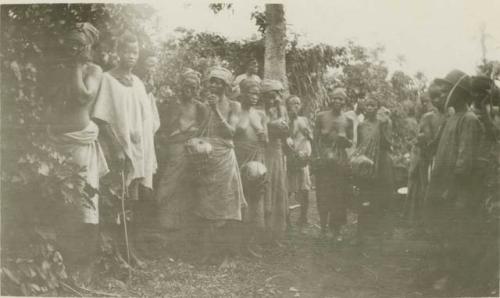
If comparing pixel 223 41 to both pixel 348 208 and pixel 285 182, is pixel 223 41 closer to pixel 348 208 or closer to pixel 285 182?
pixel 285 182

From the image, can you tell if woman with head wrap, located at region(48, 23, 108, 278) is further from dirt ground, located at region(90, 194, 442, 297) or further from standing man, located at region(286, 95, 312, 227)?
standing man, located at region(286, 95, 312, 227)

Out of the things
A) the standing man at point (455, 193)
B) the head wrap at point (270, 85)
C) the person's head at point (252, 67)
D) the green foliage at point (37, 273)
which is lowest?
the green foliage at point (37, 273)

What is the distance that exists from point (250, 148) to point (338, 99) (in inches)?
35.1

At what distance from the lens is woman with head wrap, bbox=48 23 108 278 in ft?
18.9

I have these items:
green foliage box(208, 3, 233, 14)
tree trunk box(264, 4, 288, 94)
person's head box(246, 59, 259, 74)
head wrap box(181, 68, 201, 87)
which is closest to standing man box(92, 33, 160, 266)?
head wrap box(181, 68, 201, 87)

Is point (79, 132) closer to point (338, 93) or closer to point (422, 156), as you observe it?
point (338, 93)

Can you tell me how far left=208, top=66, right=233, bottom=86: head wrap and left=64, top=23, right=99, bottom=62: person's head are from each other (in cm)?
106

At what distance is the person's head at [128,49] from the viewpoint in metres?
5.81

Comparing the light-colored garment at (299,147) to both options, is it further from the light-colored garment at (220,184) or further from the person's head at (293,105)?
the light-colored garment at (220,184)

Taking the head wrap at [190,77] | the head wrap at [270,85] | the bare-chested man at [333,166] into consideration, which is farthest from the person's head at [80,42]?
the bare-chested man at [333,166]

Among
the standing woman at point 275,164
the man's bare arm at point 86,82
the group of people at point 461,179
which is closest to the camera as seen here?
the man's bare arm at point 86,82

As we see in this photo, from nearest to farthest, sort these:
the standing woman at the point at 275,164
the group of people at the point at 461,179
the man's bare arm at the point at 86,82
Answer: the man's bare arm at the point at 86,82 → the group of people at the point at 461,179 → the standing woman at the point at 275,164

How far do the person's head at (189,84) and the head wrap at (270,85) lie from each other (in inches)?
22.3

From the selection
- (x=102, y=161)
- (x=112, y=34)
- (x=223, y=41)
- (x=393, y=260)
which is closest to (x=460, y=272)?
(x=393, y=260)
